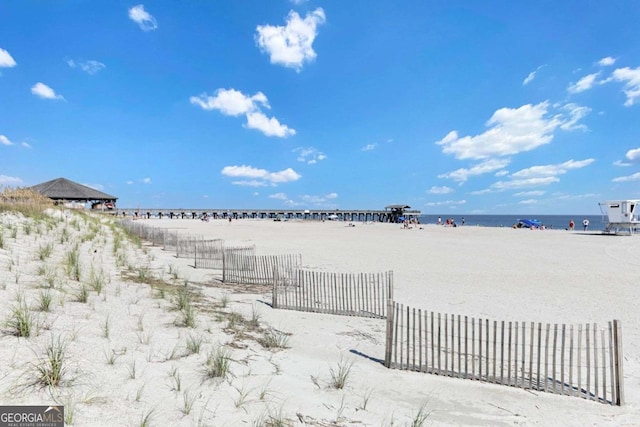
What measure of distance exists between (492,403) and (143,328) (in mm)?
5344

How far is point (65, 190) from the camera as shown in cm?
2738

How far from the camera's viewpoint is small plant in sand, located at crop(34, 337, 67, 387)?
3.25 meters

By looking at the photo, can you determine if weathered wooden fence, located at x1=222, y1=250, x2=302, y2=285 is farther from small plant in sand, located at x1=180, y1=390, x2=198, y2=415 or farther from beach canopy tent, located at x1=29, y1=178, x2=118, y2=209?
beach canopy tent, located at x1=29, y1=178, x2=118, y2=209

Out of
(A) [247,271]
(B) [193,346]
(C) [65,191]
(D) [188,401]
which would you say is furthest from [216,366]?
(C) [65,191]

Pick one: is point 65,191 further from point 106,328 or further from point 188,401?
point 188,401

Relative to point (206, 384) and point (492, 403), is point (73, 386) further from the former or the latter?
point (492, 403)

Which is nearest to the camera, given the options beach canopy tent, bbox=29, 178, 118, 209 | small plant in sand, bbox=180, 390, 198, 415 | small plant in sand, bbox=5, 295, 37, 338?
small plant in sand, bbox=180, 390, 198, 415

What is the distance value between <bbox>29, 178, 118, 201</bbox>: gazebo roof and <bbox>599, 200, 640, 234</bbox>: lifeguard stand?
53756 millimetres

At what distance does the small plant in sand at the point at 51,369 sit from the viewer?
325cm

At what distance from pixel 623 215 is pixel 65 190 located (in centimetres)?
5561

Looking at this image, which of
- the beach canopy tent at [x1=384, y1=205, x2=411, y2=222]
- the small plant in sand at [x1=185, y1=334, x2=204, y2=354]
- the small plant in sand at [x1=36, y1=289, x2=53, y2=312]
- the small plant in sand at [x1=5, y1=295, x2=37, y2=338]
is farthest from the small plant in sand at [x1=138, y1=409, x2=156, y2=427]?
the beach canopy tent at [x1=384, y1=205, x2=411, y2=222]

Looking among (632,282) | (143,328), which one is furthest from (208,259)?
(632,282)

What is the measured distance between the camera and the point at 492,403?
4.24 m

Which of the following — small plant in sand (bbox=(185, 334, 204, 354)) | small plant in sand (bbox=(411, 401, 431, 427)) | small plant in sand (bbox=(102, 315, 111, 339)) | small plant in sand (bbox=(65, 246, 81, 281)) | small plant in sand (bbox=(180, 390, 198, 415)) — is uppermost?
small plant in sand (bbox=(65, 246, 81, 281))
